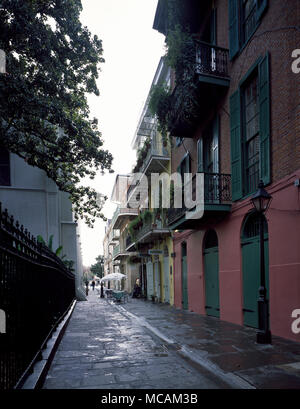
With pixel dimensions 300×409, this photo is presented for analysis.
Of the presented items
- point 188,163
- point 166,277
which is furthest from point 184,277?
point 188,163

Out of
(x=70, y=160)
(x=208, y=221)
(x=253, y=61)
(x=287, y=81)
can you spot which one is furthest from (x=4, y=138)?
(x=287, y=81)

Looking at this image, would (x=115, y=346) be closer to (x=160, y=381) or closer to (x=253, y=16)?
(x=160, y=381)

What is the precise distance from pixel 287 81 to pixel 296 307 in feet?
17.1

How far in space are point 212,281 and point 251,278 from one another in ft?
9.80

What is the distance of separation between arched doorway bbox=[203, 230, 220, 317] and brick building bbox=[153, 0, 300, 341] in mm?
36

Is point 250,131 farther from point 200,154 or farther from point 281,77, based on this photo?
point 200,154

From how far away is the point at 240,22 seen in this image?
33.0ft

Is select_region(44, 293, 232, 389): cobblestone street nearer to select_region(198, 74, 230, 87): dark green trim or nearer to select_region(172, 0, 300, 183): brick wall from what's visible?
select_region(172, 0, 300, 183): brick wall

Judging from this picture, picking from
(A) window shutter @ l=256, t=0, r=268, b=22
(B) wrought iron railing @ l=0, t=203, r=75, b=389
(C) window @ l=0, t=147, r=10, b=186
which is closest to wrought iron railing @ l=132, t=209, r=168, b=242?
(C) window @ l=0, t=147, r=10, b=186

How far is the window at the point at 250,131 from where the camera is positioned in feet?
27.9

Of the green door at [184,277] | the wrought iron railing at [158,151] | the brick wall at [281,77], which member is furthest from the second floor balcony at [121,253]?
the brick wall at [281,77]

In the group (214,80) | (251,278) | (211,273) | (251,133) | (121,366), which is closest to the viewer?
(121,366)

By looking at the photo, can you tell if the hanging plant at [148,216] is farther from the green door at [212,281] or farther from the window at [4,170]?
the window at [4,170]

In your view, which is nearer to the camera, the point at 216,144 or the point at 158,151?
the point at 216,144
